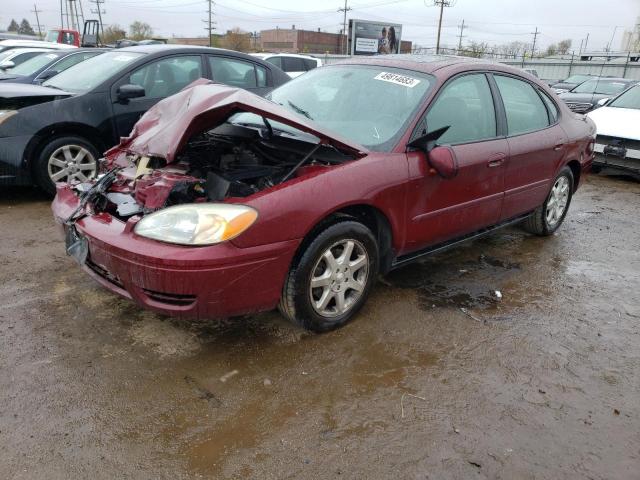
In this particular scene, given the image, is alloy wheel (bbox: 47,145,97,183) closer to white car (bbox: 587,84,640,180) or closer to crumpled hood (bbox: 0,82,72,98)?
crumpled hood (bbox: 0,82,72,98)

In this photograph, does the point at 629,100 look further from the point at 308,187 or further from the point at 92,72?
the point at 92,72

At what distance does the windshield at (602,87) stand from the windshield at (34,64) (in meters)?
13.9

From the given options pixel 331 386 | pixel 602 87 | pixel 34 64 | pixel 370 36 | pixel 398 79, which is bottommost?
pixel 331 386

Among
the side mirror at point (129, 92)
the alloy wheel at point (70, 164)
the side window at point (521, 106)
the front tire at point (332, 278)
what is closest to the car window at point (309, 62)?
the side mirror at point (129, 92)

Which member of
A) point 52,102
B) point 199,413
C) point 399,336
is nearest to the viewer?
point 199,413

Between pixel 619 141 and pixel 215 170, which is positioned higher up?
pixel 215 170

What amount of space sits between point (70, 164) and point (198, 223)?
3.41m

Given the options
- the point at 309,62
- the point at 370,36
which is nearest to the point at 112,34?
the point at 370,36

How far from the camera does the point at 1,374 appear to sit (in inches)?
103

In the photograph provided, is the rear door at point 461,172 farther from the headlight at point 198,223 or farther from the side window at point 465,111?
the headlight at point 198,223

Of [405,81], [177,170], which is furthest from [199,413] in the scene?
[405,81]

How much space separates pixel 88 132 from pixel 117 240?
3240mm

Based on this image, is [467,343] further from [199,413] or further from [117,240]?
[117,240]

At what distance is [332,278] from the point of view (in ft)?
9.93
